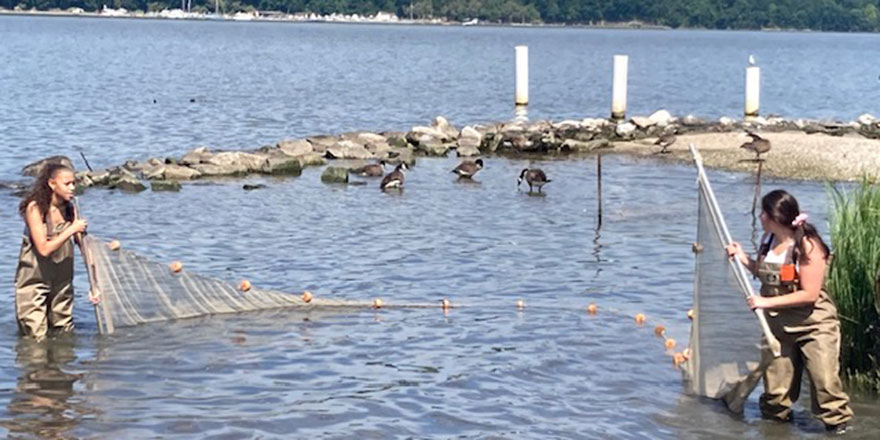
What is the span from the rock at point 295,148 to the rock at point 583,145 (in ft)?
18.9

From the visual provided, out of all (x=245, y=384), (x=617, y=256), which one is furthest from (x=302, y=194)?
(x=245, y=384)

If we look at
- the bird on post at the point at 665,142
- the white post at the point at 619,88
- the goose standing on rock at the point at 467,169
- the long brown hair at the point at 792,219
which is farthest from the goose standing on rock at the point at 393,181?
the white post at the point at 619,88

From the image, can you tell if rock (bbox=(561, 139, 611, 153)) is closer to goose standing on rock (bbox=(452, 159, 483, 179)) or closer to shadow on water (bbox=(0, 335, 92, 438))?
goose standing on rock (bbox=(452, 159, 483, 179))

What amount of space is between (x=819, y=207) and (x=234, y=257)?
9.84 meters

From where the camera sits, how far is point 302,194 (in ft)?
85.6

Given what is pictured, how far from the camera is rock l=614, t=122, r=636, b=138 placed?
35.3 meters

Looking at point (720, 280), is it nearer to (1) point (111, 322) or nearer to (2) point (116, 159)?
(1) point (111, 322)

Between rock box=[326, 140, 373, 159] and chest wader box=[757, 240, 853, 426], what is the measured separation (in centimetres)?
2156

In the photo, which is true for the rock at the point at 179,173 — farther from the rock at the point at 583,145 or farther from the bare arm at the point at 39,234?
the bare arm at the point at 39,234

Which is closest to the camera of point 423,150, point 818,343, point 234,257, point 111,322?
point 818,343

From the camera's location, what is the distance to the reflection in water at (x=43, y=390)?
1127cm

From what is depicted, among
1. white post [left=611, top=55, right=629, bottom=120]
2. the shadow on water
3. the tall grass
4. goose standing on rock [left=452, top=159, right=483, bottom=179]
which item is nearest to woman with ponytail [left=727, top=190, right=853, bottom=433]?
the tall grass

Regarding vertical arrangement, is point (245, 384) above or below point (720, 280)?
below

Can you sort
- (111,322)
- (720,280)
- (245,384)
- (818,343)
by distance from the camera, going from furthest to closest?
(111,322) < (245,384) < (720,280) < (818,343)
